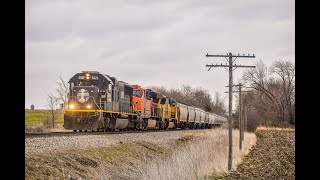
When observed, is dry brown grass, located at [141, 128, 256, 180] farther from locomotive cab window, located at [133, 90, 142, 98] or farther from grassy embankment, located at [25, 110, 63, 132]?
grassy embankment, located at [25, 110, 63, 132]

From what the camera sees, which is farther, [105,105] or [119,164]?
[105,105]

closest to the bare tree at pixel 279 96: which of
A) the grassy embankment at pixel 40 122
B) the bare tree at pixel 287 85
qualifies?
the bare tree at pixel 287 85

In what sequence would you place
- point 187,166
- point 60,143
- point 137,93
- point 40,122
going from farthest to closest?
point 40,122 < point 137,93 < point 60,143 < point 187,166

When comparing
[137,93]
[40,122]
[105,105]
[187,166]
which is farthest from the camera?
[40,122]

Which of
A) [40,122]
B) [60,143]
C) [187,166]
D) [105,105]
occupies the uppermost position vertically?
[105,105]

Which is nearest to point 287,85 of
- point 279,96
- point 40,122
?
point 279,96

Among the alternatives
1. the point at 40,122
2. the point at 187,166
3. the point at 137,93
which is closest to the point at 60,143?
the point at 187,166

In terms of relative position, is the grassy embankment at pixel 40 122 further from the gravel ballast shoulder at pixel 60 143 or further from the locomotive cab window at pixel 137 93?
the gravel ballast shoulder at pixel 60 143

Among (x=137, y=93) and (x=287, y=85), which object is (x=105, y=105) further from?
(x=287, y=85)

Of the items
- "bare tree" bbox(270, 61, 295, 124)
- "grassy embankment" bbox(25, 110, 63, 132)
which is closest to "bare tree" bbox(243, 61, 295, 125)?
"bare tree" bbox(270, 61, 295, 124)

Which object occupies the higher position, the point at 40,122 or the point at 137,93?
the point at 137,93

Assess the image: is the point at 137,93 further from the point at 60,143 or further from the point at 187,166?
the point at 187,166

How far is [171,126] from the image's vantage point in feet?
136
